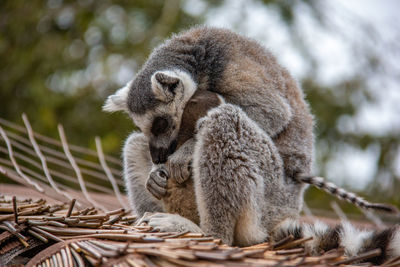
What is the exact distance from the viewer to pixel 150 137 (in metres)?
4.73

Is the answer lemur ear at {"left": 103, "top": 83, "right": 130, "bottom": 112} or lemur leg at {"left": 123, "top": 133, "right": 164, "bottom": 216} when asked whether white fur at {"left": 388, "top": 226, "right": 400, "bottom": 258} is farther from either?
lemur ear at {"left": 103, "top": 83, "right": 130, "bottom": 112}

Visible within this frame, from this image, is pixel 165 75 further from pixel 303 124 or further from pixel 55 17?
pixel 55 17

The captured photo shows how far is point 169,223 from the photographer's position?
3691 mm

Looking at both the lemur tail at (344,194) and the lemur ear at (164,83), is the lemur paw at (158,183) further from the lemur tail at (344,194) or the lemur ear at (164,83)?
the lemur tail at (344,194)

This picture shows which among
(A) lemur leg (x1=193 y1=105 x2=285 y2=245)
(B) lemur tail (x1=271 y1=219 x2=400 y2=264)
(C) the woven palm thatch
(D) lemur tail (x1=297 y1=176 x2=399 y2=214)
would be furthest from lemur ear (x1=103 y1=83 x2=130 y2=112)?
(B) lemur tail (x1=271 y1=219 x2=400 y2=264)

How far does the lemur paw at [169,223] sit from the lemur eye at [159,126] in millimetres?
1063

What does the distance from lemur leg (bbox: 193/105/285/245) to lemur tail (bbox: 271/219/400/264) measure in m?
0.41

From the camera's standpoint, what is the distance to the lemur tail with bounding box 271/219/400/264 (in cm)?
322

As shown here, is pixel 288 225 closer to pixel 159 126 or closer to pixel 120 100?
pixel 159 126

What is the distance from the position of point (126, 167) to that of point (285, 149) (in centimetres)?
164

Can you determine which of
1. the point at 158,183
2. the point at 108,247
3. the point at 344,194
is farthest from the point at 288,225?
the point at 108,247

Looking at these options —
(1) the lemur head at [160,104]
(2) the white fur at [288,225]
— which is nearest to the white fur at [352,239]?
(2) the white fur at [288,225]

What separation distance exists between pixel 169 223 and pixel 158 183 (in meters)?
0.60

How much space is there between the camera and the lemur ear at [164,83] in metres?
4.58
